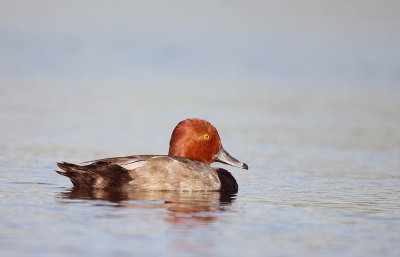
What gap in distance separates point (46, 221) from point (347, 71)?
21.0 meters

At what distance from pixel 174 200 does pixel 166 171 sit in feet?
2.31

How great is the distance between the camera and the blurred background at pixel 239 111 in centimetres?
827

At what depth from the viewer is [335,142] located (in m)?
15.3

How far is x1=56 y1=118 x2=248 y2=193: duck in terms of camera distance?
977 centimetres

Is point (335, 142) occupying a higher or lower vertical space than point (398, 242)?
higher

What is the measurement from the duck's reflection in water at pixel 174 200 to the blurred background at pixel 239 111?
27 cm

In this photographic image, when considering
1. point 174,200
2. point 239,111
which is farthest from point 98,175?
point 239,111

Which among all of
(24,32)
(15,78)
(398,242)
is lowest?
(398,242)

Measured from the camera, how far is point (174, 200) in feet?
30.9

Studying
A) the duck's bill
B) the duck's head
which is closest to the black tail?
the duck's head

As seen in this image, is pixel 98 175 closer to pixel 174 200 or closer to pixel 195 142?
pixel 174 200

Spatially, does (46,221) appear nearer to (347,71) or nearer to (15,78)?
(15,78)

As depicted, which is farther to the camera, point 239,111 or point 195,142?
point 239,111

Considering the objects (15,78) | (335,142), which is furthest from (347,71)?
(335,142)
